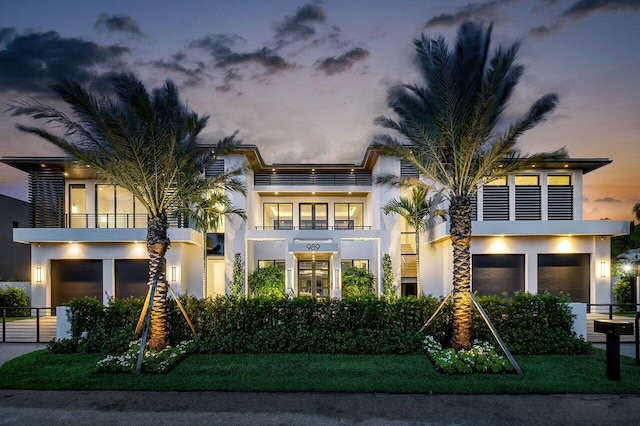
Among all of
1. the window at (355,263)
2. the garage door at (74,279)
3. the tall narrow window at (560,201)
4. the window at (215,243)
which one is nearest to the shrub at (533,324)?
the tall narrow window at (560,201)

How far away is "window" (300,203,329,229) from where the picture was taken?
2736 cm

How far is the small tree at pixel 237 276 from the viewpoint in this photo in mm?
21023

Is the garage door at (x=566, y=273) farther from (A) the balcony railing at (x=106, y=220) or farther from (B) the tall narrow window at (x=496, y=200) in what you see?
(A) the balcony railing at (x=106, y=220)

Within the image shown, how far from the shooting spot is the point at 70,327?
442 inches

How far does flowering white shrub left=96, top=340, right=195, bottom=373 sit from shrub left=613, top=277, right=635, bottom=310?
21.0 meters

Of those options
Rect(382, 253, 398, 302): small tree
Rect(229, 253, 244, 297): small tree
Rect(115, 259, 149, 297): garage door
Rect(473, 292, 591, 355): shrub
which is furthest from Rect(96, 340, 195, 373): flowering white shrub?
Rect(382, 253, 398, 302): small tree

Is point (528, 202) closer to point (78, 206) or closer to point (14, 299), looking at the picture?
point (78, 206)

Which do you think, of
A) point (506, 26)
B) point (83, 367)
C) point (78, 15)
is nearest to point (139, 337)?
point (83, 367)

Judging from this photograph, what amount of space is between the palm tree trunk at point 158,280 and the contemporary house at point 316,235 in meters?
7.28

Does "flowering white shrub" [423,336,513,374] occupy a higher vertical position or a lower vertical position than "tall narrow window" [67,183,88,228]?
lower

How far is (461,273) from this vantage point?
10.3m

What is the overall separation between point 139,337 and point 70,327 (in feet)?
7.96

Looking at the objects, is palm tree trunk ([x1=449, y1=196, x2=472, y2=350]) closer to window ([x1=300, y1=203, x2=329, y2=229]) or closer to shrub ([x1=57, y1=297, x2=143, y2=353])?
shrub ([x1=57, y1=297, x2=143, y2=353])

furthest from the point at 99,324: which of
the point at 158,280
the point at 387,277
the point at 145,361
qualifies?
the point at 387,277
